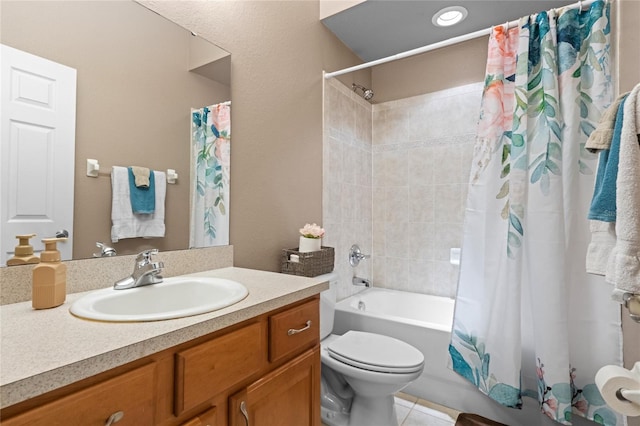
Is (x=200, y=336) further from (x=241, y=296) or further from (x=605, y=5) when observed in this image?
(x=605, y=5)

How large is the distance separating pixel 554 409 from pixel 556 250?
73cm

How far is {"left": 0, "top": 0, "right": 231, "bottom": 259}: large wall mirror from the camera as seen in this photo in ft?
3.17

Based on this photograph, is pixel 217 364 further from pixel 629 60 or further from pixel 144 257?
pixel 629 60

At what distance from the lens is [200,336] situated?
734 mm

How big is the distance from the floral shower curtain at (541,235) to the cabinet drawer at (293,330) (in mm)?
1062

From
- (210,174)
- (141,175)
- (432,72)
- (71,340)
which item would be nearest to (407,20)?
(432,72)

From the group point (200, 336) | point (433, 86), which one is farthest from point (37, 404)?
point (433, 86)

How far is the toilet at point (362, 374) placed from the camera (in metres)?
1.41

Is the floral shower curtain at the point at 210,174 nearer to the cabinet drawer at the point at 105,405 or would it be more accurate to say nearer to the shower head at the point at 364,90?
the cabinet drawer at the point at 105,405

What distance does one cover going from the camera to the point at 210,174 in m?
1.43

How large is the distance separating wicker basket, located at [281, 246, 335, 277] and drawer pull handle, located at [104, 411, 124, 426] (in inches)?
46.1

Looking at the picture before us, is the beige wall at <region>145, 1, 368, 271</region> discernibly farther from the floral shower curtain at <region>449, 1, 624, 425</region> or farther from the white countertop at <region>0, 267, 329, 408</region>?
the floral shower curtain at <region>449, 1, 624, 425</region>

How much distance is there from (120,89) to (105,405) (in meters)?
1.01

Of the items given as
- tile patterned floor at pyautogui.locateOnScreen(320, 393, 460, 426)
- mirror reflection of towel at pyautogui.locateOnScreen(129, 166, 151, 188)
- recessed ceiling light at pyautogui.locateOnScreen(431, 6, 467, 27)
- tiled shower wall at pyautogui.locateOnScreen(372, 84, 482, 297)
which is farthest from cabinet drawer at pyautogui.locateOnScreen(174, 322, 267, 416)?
recessed ceiling light at pyautogui.locateOnScreen(431, 6, 467, 27)
